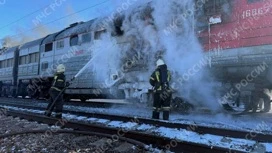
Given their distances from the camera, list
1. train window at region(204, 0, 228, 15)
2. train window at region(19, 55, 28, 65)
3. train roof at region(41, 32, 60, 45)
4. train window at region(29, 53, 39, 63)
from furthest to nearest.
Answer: train window at region(19, 55, 28, 65)
train window at region(29, 53, 39, 63)
train roof at region(41, 32, 60, 45)
train window at region(204, 0, 228, 15)

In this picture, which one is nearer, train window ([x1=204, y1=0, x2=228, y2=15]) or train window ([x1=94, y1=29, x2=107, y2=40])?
train window ([x1=204, y1=0, x2=228, y2=15])

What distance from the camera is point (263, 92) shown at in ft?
28.5

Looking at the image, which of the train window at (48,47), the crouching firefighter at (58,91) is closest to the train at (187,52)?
the crouching firefighter at (58,91)

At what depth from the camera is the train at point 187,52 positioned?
7707 mm

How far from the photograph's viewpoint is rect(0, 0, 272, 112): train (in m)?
7.71

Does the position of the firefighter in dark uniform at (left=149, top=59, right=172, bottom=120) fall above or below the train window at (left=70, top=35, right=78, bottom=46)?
below

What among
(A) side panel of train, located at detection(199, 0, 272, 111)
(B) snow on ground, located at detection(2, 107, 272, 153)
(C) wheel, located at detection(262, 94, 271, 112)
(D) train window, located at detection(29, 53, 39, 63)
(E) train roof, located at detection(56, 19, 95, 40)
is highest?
(E) train roof, located at detection(56, 19, 95, 40)

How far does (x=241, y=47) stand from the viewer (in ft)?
25.4

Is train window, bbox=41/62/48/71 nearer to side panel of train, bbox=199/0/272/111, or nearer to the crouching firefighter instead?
the crouching firefighter

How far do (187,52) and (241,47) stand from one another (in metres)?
1.63

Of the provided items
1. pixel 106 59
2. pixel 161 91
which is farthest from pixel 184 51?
pixel 106 59

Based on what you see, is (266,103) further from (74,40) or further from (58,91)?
(74,40)

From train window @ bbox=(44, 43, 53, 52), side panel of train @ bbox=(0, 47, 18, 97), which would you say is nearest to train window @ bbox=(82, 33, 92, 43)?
train window @ bbox=(44, 43, 53, 52)

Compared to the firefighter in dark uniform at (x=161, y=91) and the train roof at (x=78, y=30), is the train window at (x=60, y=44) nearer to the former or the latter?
the train roof at (x=78, y=30)
